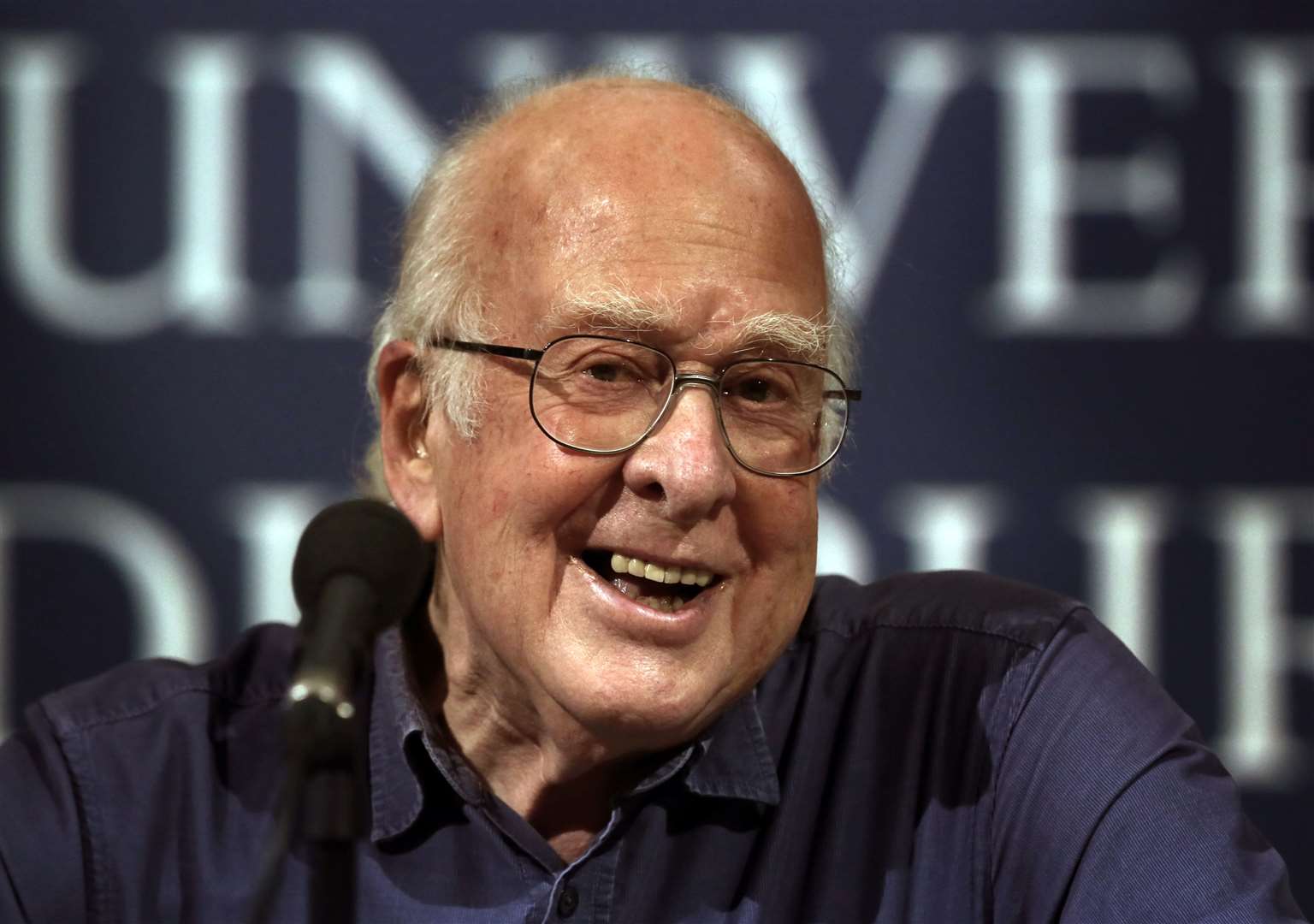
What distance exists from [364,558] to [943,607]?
950 millimetres

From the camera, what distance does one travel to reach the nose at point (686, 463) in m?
1.63

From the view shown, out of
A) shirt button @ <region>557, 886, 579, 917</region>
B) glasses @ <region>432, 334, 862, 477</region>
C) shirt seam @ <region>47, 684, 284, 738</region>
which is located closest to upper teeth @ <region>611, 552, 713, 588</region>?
glasses @ <region>432, 334, 862, 477</region>

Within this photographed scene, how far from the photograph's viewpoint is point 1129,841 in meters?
1.63

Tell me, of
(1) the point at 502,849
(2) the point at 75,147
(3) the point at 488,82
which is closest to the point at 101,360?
(2) the point at 75,147

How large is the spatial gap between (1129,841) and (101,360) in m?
2.11

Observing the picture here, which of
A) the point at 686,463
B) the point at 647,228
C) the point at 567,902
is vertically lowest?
the point at 567,902

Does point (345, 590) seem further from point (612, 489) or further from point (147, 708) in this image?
point (147, 708)

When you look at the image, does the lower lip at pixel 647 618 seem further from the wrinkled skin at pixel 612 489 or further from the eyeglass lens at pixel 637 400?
the eyeglass lens at pixel 637 400

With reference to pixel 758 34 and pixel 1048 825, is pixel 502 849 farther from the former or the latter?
pixel 758 34

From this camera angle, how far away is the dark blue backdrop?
9.53 feet

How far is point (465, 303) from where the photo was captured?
1.82 metres

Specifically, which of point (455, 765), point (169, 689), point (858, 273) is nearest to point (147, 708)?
point (169, 689)

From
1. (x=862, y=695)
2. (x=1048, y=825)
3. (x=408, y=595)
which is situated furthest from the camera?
(x=862, y=695)

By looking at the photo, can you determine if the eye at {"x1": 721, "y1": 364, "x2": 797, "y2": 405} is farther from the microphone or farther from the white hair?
the microphone
